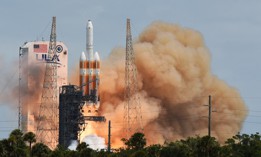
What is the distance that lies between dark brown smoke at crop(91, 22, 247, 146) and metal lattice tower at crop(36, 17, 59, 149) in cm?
771

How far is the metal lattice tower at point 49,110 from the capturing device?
6900 inches

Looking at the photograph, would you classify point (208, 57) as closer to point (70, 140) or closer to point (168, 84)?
point (168, 84)

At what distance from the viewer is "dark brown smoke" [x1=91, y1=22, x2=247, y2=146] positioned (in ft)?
588

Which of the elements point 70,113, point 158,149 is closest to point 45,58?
point 70,113

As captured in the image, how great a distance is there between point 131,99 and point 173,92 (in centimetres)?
1198

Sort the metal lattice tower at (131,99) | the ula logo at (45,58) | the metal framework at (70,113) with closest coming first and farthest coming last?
the metal framework at (70,113) < the metal lattice tower at (131,99) < the ula logo at (45,58)

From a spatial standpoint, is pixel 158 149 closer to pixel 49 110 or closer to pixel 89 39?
pixel 89 39

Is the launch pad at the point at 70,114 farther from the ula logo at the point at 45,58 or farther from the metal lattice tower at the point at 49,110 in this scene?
the ula logo at the point at 45,58

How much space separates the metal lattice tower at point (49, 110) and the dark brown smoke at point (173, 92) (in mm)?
7711

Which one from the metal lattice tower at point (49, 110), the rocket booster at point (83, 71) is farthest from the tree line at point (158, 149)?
the metal lattice tower at point (49, 110)

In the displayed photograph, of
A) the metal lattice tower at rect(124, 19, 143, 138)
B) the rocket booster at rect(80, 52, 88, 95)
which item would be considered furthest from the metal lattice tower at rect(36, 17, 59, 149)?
the metal lattice tower at rect(124, 19, 143, 138)

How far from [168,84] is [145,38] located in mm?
11274

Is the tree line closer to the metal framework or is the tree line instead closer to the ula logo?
the metal framework

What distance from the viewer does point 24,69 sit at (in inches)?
7106
